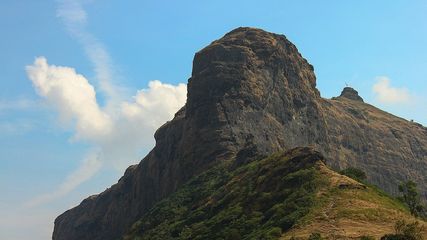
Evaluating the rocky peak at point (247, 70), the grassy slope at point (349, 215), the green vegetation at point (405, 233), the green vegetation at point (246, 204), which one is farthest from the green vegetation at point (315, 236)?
the rocky peak at point (247, 70)

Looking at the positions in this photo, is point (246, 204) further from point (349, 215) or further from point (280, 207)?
point (349, 215)

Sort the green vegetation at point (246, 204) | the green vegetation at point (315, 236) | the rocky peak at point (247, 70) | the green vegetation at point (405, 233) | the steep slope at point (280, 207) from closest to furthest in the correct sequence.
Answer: the green vegetation at point (405, 233)
the green vegetation at point (315, 236)
the steep slope at point (280, 207)
the green vegetation at point (246, 204)
the rocky peak at point (247, 70)

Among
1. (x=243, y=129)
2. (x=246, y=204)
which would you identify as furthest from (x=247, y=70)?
(x=246, y=204)

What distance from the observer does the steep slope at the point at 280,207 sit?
183 feet

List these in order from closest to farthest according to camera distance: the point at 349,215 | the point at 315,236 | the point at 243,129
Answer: the point at 315,236, the point at 349,215, the point at 243,129

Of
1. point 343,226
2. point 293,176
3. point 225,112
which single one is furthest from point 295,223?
point 225,112

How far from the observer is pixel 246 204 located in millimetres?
75000

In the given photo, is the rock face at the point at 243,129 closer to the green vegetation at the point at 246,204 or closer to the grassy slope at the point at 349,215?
the green vegetation at the point at 246,204

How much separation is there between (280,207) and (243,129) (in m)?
60.6

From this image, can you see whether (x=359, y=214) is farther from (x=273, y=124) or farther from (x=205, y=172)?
(x=273, y=124)

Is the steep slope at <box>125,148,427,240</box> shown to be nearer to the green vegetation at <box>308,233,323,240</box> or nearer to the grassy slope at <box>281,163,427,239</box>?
the grassy slope at <box>281,163,427,239</box>

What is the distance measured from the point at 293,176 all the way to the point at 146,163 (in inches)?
3724

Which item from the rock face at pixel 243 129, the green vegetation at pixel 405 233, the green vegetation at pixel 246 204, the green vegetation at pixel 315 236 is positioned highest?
the rock face at pixel 243 129

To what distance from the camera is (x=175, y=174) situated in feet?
431
